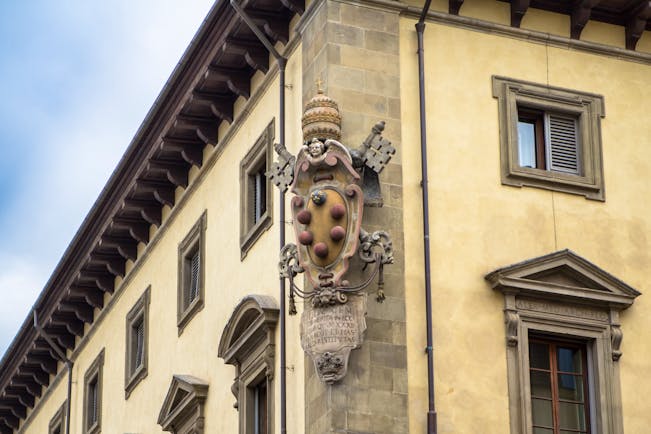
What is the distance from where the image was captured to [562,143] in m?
28.9

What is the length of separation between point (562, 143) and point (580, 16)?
83.3 inches

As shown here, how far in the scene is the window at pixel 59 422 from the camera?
43000 mm

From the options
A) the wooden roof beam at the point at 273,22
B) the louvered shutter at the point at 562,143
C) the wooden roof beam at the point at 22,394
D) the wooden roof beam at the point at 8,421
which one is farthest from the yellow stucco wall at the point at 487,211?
the wooden roof beam at the point at 8,421

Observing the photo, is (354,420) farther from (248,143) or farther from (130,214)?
(130,214)

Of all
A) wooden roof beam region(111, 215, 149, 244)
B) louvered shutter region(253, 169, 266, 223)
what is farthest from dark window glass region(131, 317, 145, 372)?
louvered shutter region(253, 169, 266, 223)

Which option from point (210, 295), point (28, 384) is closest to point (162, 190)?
point (210, 295)

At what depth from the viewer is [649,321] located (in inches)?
1099

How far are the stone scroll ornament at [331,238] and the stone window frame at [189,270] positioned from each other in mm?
6389

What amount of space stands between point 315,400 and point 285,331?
221 centimetres

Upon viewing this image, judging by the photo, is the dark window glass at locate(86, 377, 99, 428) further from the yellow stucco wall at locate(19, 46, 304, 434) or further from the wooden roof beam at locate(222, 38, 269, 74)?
the wooden roof beam at locate(222, 38, 269, 74)

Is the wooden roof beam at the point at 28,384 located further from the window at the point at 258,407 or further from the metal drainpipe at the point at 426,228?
the metal drainpipe at the point at 426,228

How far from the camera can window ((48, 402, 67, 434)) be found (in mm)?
43000

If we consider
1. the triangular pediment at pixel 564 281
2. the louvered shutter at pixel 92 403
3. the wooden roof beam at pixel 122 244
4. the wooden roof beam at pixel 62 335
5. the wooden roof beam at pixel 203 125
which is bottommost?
the triangular pediment at pixel 564 281

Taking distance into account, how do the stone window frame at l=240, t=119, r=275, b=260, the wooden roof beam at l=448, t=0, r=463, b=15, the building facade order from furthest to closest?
the stone window frame at l=240, t=119, r=275, b=260, the wooden roof beam at l=448, t=0, r=463, b=15, the building facade
